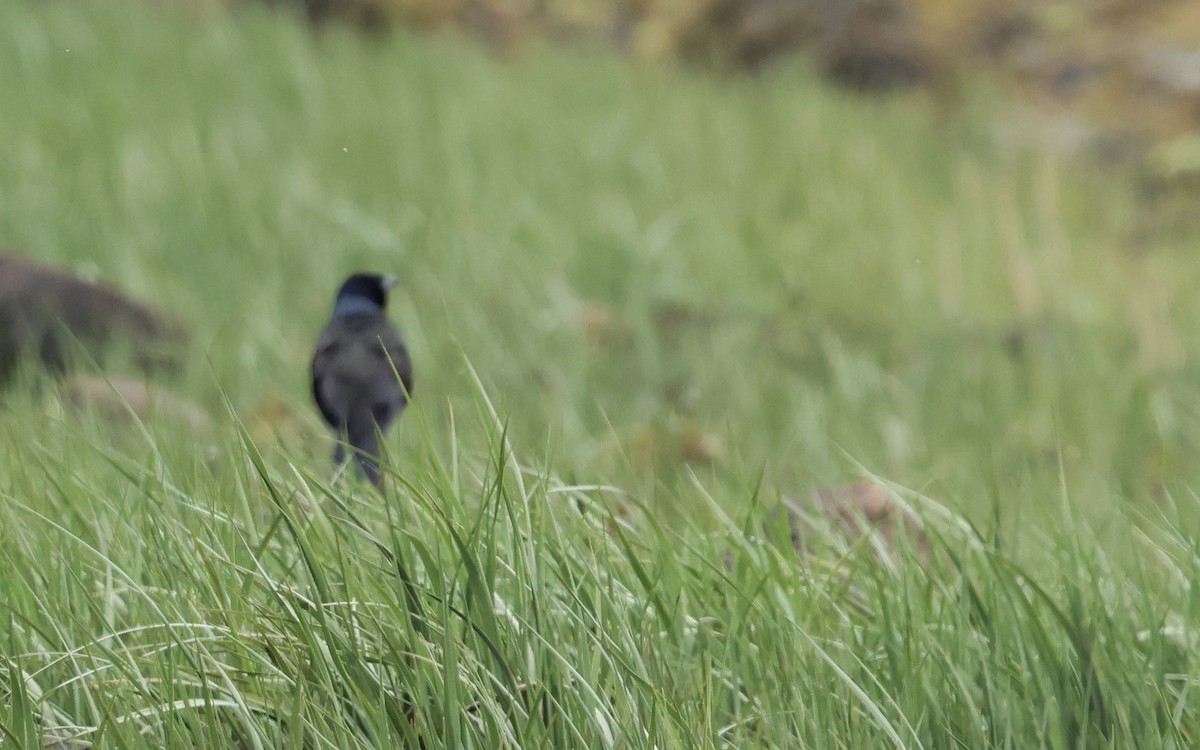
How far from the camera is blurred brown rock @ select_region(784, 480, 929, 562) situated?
2051 mm

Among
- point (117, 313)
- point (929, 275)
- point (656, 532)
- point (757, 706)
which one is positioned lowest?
point (929, 275)

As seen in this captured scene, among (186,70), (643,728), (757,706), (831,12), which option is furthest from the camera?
(831,12)

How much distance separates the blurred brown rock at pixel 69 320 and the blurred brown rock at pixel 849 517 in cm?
198

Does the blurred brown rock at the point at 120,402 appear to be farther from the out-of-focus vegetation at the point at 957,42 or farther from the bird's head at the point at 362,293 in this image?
the out-of-focus vegetation at the point at 957,42

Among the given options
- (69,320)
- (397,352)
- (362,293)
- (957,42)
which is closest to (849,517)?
(397,352)

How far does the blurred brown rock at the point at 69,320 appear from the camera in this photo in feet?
11.5

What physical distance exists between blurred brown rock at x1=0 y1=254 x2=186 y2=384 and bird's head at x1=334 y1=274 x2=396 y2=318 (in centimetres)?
108

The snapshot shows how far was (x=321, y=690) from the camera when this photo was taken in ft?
4.92

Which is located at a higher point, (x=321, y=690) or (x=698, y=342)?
(x=321, y=690)

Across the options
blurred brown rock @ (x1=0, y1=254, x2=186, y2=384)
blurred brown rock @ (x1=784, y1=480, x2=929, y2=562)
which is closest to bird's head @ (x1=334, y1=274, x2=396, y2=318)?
blurred brown rock @ (x1=784, y1=480, x2=929, y2=562)

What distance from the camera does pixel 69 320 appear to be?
142 inches

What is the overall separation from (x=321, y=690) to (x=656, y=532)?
0.46 metres

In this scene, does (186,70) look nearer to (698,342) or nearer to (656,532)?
(698,342)

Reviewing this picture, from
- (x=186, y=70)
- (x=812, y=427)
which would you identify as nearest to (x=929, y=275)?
(x=812, y=427)
